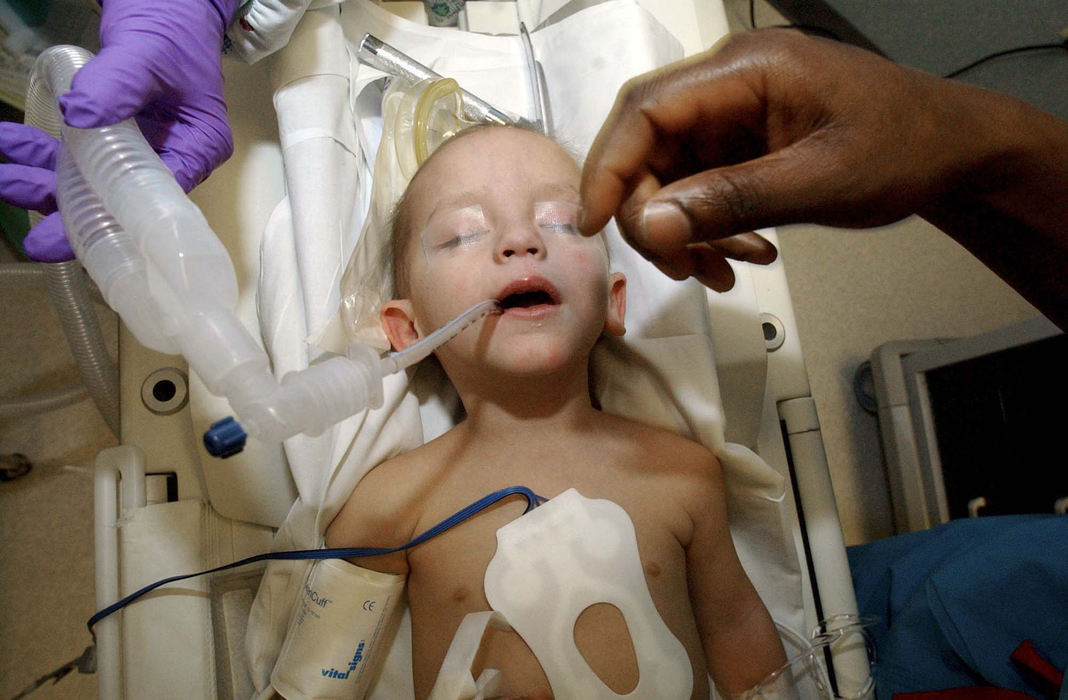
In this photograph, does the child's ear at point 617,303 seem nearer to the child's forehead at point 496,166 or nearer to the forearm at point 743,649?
the child's forehead at point 496,166

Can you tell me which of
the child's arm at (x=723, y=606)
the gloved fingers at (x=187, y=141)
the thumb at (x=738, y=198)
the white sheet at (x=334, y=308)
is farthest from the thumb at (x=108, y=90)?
the child's arm at (x=723, y=606)

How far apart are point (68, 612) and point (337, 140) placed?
1.28 meters

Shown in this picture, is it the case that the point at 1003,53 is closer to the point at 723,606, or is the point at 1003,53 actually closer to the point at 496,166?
the point at 496,166

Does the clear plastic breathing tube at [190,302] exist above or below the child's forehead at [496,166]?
below

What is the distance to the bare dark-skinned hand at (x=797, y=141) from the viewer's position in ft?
1.99

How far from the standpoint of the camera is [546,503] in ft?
3.08

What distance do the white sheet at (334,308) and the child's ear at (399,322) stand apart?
6 cm

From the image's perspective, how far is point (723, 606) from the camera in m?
Answer: 0.96

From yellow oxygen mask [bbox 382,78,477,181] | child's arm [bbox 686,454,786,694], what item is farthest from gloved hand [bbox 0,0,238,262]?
child's arm [bbox 686,454,786,694]

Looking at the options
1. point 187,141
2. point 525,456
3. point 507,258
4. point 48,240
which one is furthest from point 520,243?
point 48,240

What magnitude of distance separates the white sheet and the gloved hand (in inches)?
5.7

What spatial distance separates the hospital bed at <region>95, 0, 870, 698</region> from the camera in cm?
Answer: 97

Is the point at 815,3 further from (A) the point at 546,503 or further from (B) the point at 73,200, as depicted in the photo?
(B) the point at 73,200

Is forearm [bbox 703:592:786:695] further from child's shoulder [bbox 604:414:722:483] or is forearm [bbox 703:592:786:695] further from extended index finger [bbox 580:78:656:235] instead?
extended index finger [bbox 580:78:656:235]
